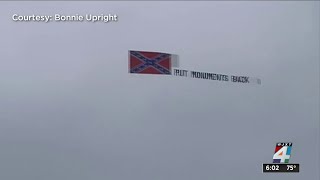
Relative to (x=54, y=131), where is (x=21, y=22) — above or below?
above

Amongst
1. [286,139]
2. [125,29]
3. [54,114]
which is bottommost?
[286,139]

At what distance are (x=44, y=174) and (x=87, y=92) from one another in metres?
0.71

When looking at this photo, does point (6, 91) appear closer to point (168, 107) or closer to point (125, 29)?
point (125, 29)

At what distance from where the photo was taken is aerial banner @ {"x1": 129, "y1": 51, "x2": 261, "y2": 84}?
3.22 metres

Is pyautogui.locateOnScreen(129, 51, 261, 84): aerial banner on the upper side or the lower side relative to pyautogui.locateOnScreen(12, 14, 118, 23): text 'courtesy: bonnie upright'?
lower

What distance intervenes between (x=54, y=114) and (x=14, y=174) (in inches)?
21.7

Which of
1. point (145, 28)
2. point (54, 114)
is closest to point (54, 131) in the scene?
point (54, 114)

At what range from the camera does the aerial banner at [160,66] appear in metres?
3.22

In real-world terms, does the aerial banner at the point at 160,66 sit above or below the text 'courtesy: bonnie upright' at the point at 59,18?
below

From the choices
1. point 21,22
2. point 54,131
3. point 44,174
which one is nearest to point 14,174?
point 44,174

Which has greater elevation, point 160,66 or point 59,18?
point 59,18

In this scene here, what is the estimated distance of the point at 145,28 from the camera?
3.24 meters

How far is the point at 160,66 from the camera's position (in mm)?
3250

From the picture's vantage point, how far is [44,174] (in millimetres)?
3164
